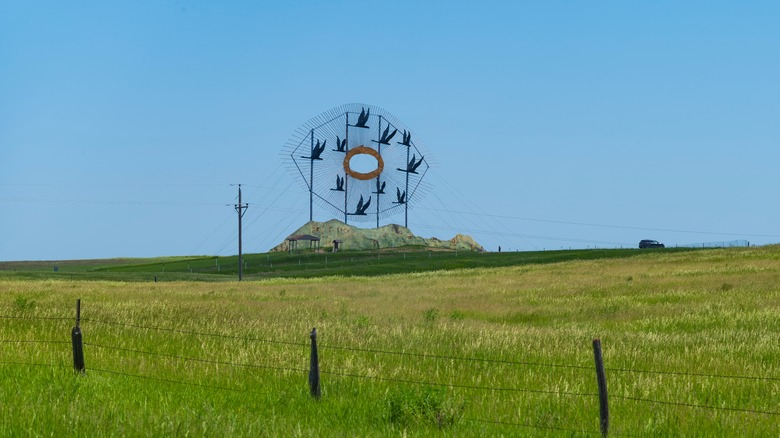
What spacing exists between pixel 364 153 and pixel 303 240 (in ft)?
93.6

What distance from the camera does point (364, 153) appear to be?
110m

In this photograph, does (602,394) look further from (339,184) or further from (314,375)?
(339,184)

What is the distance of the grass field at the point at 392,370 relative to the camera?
10398mm

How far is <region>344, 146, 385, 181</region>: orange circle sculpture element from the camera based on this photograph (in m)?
108

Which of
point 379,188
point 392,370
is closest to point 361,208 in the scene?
point 379,188

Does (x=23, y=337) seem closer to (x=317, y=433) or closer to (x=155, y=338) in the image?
(x=155, y=338)

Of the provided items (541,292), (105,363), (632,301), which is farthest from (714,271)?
(105,363)

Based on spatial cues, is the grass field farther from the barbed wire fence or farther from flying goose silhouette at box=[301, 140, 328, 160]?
flying goose silhouette at box=[301, 140, 328, 160]

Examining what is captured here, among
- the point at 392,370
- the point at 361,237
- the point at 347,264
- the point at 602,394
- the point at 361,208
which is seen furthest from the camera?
the point at 361,237

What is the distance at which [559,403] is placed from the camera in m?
11.9

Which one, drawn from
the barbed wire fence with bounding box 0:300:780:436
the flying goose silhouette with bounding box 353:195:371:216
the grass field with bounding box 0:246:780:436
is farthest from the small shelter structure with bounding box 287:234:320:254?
the barbed wire fence with bounding box 0:300:780:436

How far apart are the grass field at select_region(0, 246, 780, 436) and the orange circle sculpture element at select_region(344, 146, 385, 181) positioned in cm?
7934

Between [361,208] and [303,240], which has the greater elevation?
[361,208]

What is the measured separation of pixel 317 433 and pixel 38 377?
6479mm
